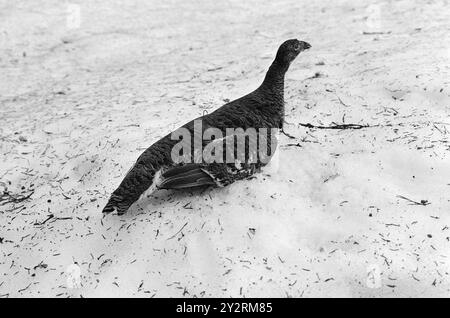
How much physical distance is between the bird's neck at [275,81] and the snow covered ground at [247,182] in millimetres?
659

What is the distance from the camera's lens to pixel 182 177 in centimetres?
453

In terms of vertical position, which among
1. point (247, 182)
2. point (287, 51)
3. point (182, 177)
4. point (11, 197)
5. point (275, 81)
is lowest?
point (11, 197)

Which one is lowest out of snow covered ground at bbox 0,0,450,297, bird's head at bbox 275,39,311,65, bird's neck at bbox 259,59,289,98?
snow covered ground at bbox 0,0,450,297

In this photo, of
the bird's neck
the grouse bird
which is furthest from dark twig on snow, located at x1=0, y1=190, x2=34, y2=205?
the bird's neck

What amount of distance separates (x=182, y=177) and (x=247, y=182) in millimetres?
734

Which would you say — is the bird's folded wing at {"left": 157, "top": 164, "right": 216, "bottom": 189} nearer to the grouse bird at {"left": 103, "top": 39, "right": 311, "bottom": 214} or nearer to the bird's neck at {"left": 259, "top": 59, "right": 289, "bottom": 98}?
the grouse bird at {"left": 103, "top": 39, "right": 311, "bottom": 214}

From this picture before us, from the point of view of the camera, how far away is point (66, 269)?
165 inches

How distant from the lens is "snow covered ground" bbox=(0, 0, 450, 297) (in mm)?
3818

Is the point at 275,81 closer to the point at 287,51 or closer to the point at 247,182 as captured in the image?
the point at 287,51

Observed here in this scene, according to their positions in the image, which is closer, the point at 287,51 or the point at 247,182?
the point at 247,182

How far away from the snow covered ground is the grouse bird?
193mm

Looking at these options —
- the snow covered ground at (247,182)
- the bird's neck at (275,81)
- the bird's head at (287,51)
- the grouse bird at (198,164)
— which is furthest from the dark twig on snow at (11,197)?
the bird's head at (287,51)

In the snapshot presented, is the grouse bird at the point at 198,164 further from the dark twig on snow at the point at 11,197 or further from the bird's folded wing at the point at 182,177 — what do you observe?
the dark twig on snow at the point at 11,197

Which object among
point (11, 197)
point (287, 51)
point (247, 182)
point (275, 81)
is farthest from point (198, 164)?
point (11, 197)
